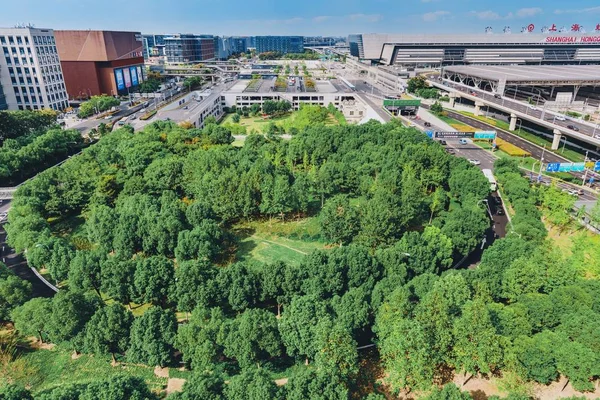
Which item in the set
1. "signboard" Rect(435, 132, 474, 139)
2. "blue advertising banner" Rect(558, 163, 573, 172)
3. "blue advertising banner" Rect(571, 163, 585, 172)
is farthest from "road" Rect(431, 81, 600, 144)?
"signboard" Rect(435, 132, 474, 139)

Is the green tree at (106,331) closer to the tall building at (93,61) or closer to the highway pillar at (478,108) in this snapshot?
the highway pillar at (478,108)

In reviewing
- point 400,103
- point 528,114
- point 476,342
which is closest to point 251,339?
point 476,342

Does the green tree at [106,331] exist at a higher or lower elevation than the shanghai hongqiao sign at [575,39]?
lower

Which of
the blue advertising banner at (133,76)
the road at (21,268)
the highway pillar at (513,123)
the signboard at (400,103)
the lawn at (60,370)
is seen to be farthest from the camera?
the blue advertising banner at (133,76)

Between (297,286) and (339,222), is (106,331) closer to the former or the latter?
(297,286)

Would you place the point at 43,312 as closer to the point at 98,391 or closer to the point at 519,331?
the point at 98,391

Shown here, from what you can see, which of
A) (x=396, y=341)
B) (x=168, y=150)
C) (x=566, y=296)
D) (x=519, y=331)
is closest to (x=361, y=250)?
(x=396, y=341)

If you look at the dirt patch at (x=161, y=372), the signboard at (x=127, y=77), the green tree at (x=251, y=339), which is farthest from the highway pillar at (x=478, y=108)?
the signboard at (x=127, y=77)
